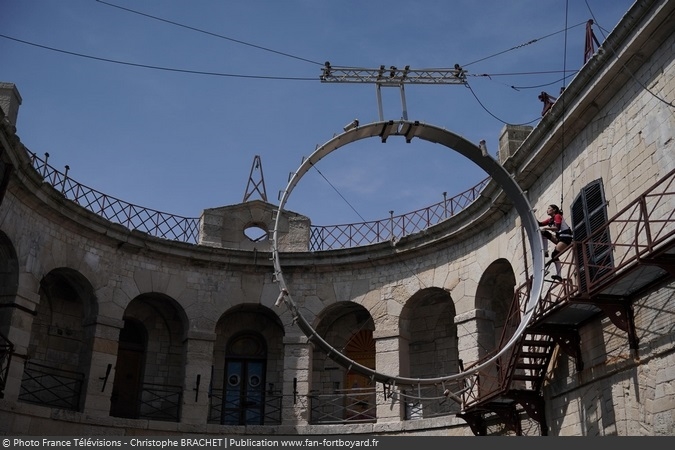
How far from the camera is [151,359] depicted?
2114 cm

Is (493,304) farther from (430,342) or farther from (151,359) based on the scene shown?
(151,359)

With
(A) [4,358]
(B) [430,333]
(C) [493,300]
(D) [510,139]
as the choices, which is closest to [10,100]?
(A) [4,358]

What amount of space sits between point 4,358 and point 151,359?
5517 millimetres

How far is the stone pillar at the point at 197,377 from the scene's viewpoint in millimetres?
19531

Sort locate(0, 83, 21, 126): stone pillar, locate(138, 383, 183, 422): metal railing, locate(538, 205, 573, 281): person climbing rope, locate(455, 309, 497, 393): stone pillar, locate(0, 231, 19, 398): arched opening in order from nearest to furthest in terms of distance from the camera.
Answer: locate(538, 205, 573, 281): person climbing rope, locate(0, 231, 19, 398): arched opening, locate(0, 83, 21, 126): stone pillar, locate(455, 309, 497, 393): stone pillar, locate(138, 383, 183, 422): metal railing

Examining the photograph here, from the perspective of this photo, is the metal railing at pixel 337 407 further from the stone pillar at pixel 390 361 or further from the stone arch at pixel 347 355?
the stone pillar at pixel 390 361

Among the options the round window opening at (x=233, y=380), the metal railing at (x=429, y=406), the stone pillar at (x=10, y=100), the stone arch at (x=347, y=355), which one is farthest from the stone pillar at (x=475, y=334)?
Answer: the stone pillar at (x=10, y=100)

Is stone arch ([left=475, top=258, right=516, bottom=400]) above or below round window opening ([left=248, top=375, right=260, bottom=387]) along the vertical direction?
above

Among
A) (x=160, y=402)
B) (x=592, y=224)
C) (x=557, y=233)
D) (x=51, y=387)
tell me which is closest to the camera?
(x=557, y=233)

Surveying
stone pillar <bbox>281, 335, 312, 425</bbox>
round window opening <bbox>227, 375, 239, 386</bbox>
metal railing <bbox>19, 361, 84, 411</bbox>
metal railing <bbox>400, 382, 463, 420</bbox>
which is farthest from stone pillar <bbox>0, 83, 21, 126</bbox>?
metal railing <bbox>400, 382, 463, 420</bbox>

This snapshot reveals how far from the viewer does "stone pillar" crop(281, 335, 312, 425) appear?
Result: 19.9m

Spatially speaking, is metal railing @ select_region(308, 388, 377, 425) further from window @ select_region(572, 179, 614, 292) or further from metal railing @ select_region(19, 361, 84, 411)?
window @ select_region(572, 179, 614, 292)

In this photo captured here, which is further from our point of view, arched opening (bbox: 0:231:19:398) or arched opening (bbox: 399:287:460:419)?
arched opening (bbox: 399:287:460:419)

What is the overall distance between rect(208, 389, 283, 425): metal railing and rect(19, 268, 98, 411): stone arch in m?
3.51
